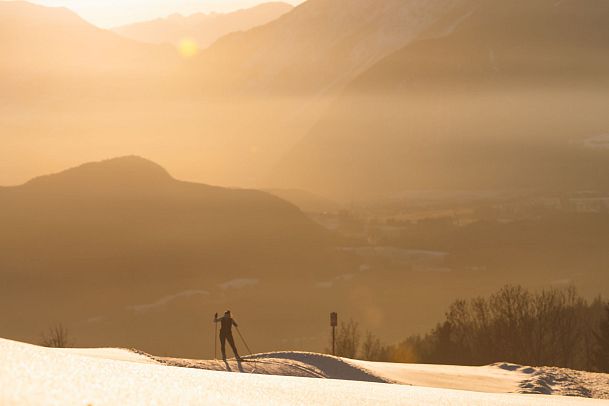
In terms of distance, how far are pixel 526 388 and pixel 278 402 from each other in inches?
1418

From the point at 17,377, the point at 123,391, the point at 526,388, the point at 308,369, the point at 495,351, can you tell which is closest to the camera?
the point at 17,377

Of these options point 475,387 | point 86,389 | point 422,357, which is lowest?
point 86,389

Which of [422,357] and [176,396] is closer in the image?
[176,396]

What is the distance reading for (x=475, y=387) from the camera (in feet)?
147

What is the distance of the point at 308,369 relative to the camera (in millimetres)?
39094

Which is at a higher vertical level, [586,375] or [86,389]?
[586,375]

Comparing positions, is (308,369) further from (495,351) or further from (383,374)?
(495,351)

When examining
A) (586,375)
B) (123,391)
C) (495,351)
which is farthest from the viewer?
(495,351)

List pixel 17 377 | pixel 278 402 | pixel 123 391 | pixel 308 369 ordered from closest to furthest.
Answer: pixel 17 377
pixel 123 391
pixel 278 402
pixel 308 369

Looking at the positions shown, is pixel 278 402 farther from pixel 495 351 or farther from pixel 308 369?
pixel 495 351

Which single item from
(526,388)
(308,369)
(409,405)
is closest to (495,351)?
(526,388)

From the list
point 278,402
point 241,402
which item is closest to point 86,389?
point 241,402

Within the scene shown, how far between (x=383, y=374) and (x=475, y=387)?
4329mm

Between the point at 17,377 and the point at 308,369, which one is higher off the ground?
the point at 308,369
